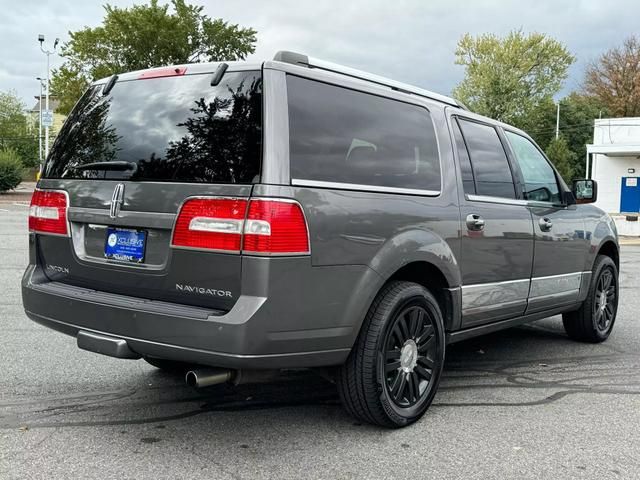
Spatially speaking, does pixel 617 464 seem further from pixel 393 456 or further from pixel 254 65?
pixel 254 65

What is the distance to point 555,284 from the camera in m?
5.31

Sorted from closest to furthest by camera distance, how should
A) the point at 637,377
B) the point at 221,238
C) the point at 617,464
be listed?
the point at 221,238 < the point at 617,464 < the point at 637,377

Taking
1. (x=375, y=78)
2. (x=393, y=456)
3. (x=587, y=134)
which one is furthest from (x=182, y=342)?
(x=587, y=134)

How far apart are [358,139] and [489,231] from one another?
1363 millimetres

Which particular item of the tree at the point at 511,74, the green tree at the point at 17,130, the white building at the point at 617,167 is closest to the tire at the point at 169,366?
the white building at the point at 617,167

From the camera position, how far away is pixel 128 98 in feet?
12.1

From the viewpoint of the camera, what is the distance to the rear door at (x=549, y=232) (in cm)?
506

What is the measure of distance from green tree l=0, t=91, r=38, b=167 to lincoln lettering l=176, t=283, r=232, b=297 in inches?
3029

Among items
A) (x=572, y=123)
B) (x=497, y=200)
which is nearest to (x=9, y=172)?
(x=497, y=200)

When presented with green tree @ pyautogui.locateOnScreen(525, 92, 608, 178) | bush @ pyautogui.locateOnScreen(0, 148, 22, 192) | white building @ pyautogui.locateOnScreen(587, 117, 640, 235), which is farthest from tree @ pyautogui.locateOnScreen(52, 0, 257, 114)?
green tree @ pyautogui.locateOnScreen(525, 92, 608, 178)

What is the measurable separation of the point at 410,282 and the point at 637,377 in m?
2.33

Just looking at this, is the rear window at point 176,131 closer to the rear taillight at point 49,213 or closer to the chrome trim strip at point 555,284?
the rear taillight at point 49,213

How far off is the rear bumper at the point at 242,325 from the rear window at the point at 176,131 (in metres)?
0.62

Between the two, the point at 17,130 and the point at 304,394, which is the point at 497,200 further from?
the point at 17,130
